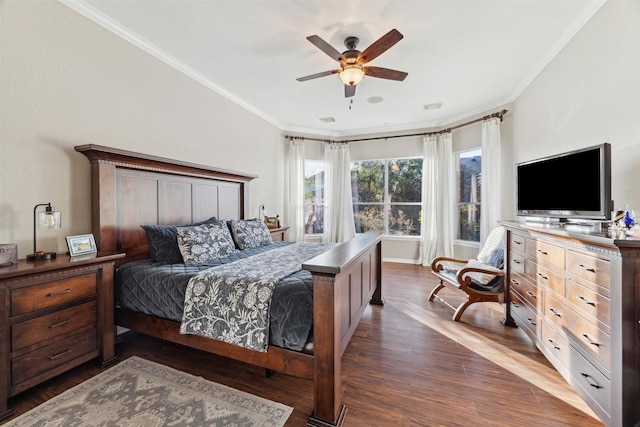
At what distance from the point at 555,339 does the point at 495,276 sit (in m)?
1.01

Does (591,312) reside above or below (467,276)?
above

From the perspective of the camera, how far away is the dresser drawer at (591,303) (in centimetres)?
136

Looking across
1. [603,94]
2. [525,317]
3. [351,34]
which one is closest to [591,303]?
[525,317]

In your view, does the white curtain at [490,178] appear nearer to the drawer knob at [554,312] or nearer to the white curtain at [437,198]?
the white curtain at [437,198]

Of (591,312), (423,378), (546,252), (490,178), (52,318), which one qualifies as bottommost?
(423,378)

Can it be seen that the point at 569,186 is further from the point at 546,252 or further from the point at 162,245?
the point at 162,245

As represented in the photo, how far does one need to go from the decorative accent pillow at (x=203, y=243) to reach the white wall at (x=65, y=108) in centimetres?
79

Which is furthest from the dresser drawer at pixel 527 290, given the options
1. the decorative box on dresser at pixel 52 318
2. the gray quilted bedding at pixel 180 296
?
the decorative box on dresser at pixel 52 318

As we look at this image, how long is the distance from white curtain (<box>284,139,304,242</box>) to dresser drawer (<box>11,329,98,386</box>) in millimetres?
3750

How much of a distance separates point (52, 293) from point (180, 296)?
78cm

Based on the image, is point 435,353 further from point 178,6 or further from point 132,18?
point 132,18

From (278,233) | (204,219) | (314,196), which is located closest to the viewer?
(204,219)

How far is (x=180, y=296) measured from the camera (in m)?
1.88

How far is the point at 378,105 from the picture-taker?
14.1ft
